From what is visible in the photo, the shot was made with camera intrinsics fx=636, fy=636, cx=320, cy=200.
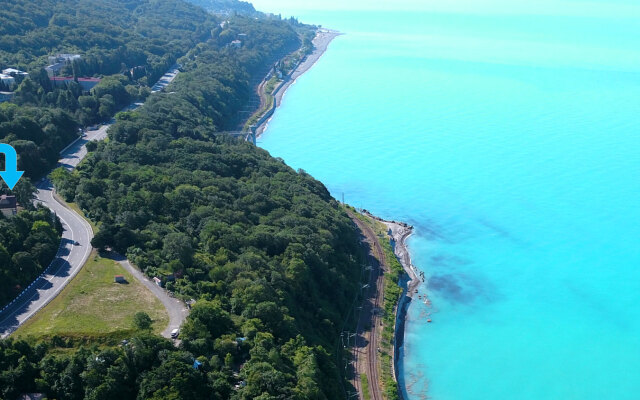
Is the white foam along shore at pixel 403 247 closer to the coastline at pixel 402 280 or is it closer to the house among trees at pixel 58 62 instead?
the coastline at pixel 402 280

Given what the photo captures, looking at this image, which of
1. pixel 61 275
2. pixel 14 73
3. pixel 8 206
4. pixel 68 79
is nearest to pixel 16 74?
pixel 14 73

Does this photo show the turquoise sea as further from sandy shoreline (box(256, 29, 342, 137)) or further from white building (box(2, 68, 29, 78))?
white building (box(2, 68, 29, 78))

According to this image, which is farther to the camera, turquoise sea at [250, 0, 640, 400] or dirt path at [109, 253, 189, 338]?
turquoise sea at [250, 0, 640, 400]

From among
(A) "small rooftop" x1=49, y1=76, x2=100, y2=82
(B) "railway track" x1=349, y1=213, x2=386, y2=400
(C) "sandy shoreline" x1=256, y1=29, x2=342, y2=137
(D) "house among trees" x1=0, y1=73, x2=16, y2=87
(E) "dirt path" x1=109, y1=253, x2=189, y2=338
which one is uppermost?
(C) "sandy shoreline" x1=256, y1=29, x2=342, y2=137

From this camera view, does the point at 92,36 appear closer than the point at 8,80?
No

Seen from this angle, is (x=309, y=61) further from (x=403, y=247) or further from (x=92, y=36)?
(x=403, y=247)

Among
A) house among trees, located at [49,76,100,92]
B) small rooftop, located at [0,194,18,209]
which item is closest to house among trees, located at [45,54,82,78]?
house among trees, located at [49,76,100,92]

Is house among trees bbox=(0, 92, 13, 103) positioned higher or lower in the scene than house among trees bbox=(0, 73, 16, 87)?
lower

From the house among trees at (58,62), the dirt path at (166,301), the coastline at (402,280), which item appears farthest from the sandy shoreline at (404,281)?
the house among trees at (58,62)
